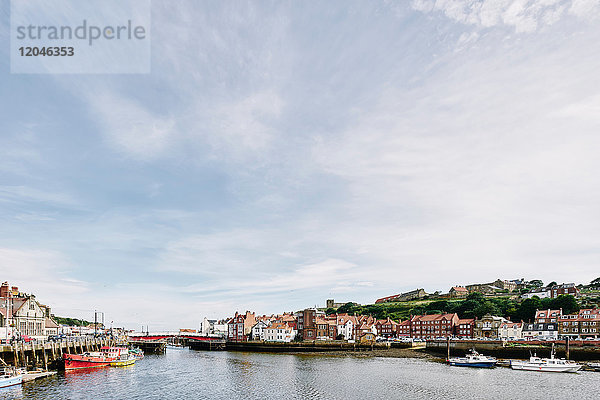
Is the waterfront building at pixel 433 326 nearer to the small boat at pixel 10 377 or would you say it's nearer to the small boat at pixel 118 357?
the small boat at pixel 118 357

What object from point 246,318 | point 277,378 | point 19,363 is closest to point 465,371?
point 277,378

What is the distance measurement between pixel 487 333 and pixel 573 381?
74864 mm

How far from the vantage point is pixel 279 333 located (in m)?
132

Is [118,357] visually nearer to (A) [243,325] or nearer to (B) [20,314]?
(B) [20,314]

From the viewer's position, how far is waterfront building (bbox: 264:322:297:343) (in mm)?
131125

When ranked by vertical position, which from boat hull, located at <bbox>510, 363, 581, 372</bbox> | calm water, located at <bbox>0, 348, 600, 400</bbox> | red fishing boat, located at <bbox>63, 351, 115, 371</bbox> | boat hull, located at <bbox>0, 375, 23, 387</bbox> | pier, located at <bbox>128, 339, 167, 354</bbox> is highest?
boat hull, located at <bbox>0, 375, 23, 387</bbox>

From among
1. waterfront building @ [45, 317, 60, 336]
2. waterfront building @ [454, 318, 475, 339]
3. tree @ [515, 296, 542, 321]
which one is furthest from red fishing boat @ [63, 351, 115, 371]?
tree @ [515, 296, 542, 321]

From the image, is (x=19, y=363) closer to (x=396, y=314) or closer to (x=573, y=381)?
(x=573, y=381)

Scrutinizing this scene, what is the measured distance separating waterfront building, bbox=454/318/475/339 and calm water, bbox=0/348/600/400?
64810 mm

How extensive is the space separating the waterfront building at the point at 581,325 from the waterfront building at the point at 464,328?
2357 centimetres

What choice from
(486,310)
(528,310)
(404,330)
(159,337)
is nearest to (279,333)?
(404,330)

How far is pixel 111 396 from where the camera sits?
46.9 metres

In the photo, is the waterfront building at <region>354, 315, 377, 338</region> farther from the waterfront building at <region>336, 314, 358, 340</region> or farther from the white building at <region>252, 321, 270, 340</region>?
the white building at <region>252, 321, 270, 340</region>

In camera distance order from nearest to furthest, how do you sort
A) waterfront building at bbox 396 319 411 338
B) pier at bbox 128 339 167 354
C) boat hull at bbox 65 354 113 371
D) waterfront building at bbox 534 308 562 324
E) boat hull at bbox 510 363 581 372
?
boat hull at bbox 65 354 113 371
boat hull at bbox 510 363 581 372
pier at bbox 128 339 167 354
waterfront building at bbox 534 308 562 324
waterfront building at bbox 396 319 411 338
